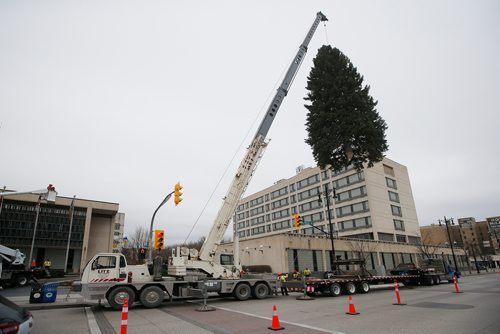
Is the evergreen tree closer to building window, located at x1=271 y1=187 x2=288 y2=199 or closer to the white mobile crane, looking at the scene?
the white mobile crane

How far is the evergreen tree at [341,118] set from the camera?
20688 mm

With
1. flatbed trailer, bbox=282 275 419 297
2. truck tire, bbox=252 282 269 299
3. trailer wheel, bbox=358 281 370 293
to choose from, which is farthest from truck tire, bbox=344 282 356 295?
truck tire, bbox=252 282 269 299

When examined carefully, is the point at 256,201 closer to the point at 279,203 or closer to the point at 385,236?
the point at 279,203

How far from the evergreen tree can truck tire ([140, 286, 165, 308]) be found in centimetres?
1434

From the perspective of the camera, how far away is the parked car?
4.42m

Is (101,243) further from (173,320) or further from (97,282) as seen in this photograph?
(173,320)

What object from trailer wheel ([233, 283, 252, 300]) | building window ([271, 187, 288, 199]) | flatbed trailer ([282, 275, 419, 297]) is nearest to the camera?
trailer wheel ([233, 283, 252, 300])

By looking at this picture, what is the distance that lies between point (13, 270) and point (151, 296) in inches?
681

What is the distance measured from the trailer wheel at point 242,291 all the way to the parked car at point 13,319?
12136 mm

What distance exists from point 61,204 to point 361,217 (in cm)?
5210

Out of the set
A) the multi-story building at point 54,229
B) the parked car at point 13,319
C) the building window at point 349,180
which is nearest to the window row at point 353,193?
the building window at point 349,180

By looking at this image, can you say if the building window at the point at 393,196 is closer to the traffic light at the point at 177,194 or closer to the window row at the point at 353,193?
the window row at the point at 353,193

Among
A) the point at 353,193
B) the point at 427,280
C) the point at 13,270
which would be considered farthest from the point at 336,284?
the point at 353,193

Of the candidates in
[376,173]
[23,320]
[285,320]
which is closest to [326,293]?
[285,320]
